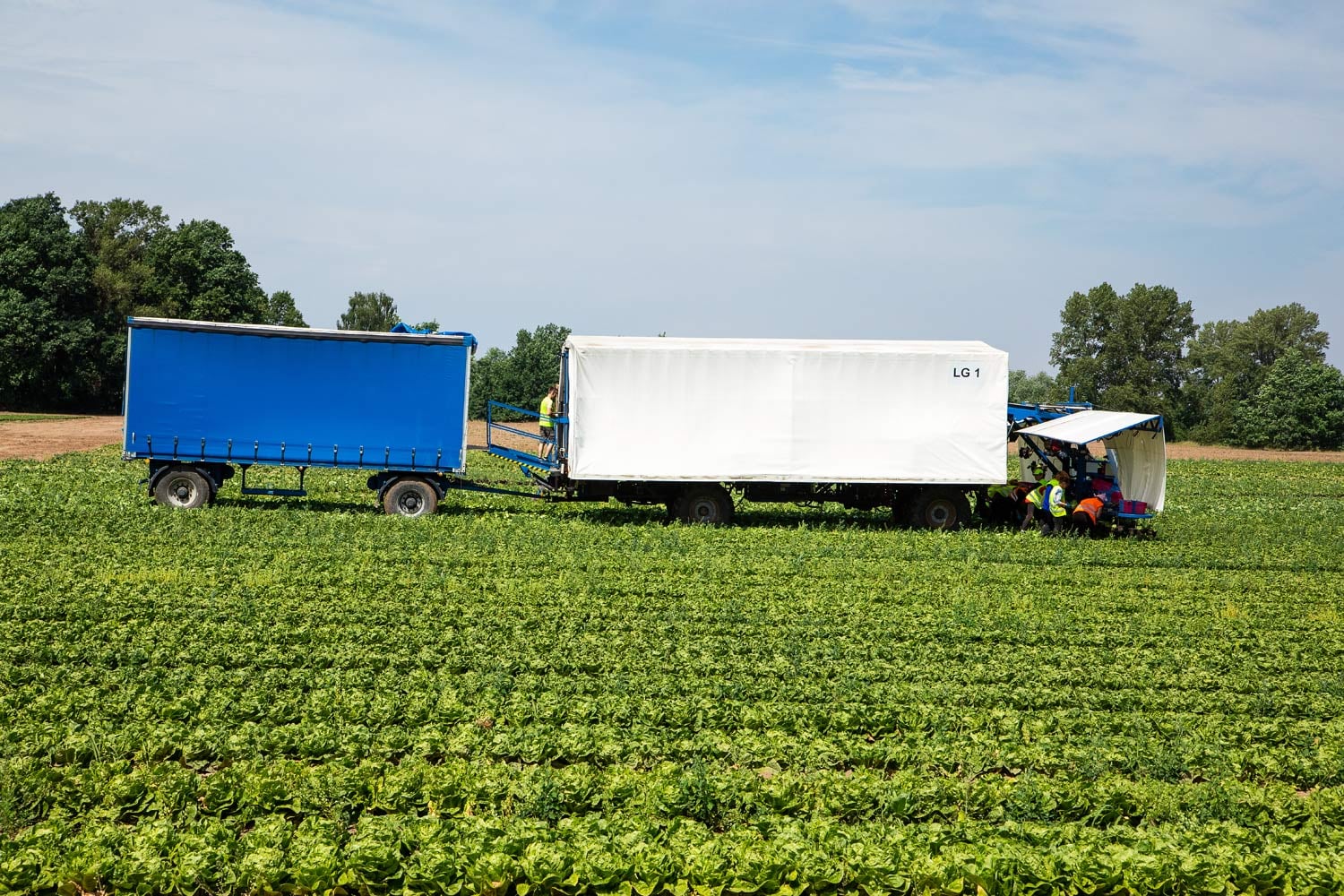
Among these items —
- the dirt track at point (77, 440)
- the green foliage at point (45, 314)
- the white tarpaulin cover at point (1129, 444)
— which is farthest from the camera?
the green foliage at point (45, 314)

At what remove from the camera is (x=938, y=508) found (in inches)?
932

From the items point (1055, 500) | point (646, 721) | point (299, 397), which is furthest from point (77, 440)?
point (646, 721)

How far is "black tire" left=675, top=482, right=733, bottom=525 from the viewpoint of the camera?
23.1 m

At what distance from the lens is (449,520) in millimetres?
22391

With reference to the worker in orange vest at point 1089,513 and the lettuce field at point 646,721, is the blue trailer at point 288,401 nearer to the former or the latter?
the lettuce field at point 646,721

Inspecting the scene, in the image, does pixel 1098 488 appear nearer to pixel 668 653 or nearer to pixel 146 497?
pixel 668 653

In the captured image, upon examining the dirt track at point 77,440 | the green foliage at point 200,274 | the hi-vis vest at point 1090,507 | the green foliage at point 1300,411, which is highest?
the green foliage at point 200,274

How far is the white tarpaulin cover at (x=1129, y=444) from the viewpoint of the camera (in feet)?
74.4

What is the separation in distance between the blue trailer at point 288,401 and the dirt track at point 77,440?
843 cm

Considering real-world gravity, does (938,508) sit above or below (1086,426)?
below

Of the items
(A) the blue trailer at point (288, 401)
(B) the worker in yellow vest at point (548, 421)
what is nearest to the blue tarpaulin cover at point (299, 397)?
(A) the blue trailer at point (288, 401)

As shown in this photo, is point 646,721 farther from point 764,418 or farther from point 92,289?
point 92,289

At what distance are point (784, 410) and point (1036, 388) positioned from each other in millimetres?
120466

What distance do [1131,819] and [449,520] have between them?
1581cm
